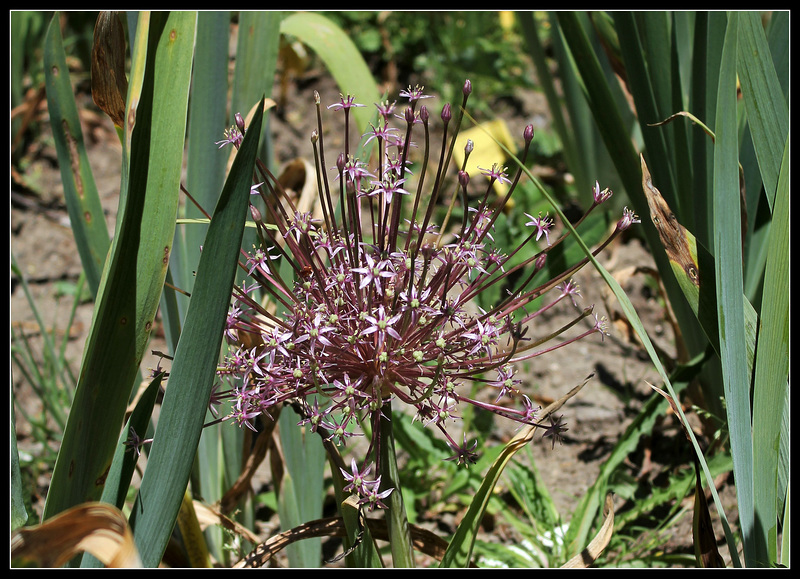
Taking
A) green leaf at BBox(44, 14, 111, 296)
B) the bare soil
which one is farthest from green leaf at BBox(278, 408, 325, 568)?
green leaf at BBox(44, 14, 111, 296)

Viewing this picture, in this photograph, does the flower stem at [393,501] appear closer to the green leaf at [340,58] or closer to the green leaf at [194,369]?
the green leaf at [194,369]

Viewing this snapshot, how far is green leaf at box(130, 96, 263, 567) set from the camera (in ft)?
2.58

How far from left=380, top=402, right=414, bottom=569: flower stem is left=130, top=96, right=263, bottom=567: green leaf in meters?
0.25

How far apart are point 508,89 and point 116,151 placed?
5.73 feet

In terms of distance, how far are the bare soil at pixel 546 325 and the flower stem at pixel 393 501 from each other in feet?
2.31

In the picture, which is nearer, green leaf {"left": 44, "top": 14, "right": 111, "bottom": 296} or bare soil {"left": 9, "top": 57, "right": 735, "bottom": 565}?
green leaf {"left": 44, "top": 14, "right": 111, "bottom": 296}

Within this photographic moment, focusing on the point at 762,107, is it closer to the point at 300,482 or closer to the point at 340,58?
the point at 340,58

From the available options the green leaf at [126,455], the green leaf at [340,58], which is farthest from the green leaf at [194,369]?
the green leaf at [340,58]

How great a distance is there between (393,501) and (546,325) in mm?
1373

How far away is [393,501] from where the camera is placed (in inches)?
37.4

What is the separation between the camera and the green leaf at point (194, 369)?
787 millimetres

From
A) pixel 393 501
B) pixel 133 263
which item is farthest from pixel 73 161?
pixel 393 501

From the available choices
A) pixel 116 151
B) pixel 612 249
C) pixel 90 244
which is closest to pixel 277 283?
pixel 90 244

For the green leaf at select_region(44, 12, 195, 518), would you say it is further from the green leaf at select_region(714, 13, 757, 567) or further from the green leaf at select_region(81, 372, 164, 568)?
the green leaf at select_region(714, 13, 757, 567)
